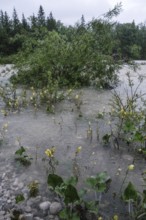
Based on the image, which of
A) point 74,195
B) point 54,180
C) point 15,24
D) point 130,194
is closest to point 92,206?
point 74,195

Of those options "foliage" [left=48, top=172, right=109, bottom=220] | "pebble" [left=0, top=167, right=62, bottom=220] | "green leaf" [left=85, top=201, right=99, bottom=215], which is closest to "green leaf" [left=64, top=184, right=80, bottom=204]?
"foliage" [left=48, top=172, right=109, bottom=220]

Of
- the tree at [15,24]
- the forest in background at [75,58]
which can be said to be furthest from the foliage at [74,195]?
the tree at [15,24]

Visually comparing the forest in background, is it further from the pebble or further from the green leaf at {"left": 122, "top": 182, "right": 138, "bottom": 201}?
the green leaf at {"left": 122, "top": 182, "right": 138, "bottom": 201}

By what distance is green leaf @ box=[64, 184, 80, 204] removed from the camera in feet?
11.3

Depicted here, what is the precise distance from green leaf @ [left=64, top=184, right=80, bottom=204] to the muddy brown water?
482 mm

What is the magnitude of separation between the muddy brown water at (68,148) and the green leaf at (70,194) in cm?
48

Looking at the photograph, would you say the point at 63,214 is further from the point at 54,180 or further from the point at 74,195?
the point at 54,180

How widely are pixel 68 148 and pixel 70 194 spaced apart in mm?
1899

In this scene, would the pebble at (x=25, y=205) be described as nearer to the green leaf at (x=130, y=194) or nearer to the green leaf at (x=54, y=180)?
the green leaf at (x=54, y=180)

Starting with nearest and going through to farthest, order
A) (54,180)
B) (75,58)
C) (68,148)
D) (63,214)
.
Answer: (63,214), (54,180), (68,148), (75,58)

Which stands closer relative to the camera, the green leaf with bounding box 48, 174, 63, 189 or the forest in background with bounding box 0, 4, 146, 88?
the green leaf with bounding box 48, 174, 63, 189

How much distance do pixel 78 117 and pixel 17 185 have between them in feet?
10.0

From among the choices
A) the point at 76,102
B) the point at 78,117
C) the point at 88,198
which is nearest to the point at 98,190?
the point at 88,198

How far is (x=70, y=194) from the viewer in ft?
11.3
